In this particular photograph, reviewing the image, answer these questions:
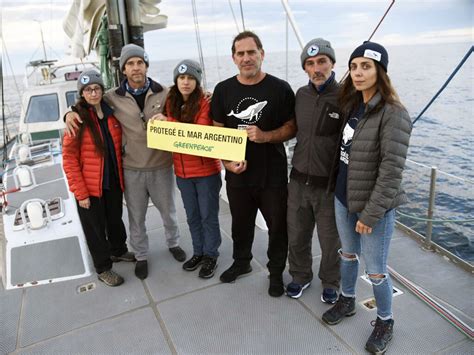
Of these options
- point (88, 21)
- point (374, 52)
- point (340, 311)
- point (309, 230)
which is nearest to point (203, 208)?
point (309, 230)

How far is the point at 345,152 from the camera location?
2309mm

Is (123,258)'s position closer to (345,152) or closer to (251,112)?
Answer: (251,112)

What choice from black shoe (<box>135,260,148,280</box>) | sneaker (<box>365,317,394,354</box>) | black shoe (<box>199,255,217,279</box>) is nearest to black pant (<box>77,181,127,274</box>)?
black shoe (<box>135,260,148,280</box>)

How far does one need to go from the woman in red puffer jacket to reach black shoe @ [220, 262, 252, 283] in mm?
924

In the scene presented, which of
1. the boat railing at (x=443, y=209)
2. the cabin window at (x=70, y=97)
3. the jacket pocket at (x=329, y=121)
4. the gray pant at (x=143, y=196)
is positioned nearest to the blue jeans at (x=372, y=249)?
the jacket pocket at (x=329, y=121)

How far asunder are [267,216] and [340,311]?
87 centimetres

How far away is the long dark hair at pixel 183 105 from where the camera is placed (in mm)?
2943

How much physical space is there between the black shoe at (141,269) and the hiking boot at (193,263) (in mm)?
354

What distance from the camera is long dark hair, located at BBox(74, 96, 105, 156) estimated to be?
9.54ft

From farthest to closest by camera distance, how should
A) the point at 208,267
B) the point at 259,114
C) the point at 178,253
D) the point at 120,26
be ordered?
the point at 120,26
the point at 178,253
the point at 208,267
the point at 259,114

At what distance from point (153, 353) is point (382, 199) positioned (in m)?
1.77

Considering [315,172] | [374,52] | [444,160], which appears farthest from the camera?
[444,160]

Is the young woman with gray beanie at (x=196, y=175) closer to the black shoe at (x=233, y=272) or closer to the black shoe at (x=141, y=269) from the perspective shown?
the black shoe at (x=233, y=272)

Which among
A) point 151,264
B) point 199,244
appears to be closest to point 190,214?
point 199,244
